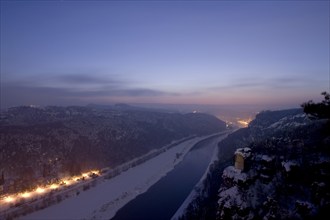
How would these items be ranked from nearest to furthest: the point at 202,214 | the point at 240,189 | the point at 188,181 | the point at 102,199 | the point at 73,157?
1. the point at 240,189
2. the point at 202,214
3. the point at 102,199
4. the point at 188,181
5. the point at 73,157

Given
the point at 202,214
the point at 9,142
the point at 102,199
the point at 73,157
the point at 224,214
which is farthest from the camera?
the point at 73,157

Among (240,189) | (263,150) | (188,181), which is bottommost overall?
(188,181)

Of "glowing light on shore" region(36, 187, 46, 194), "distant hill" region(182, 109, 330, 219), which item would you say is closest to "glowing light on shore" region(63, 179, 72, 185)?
"glowing light on shore" region(36, 187, 46, 194)

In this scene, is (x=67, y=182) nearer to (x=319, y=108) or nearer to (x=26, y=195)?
(x=26, y=195)

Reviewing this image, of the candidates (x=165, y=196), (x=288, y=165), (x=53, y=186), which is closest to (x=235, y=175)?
(x=288, y=165)

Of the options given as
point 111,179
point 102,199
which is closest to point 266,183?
point 102,199

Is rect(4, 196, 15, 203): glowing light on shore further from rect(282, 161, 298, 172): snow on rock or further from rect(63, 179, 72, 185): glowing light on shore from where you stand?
rect(282, 161, 298, 172): snow on rock

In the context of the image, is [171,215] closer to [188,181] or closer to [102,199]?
[102,199]
